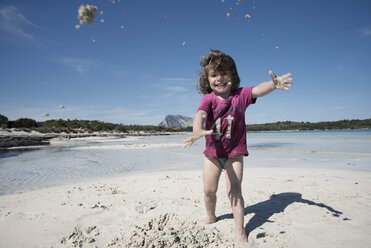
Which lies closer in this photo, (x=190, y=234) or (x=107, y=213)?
(x=190, y=234)

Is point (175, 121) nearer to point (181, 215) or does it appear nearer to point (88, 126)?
point (88, 126)

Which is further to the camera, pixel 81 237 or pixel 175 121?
pixel 175 121

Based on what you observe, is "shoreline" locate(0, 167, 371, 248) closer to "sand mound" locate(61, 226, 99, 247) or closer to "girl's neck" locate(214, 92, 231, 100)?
"sand mound" locate(61, 226, 99, 247)

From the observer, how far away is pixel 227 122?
7.30ft

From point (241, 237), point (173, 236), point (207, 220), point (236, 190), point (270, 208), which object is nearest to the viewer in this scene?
point (173, 236)

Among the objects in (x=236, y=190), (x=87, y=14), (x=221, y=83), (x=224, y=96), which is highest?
(x=87, y=14)

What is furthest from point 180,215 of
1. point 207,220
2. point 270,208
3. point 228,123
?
point 228,123

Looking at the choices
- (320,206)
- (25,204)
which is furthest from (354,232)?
(25,204)

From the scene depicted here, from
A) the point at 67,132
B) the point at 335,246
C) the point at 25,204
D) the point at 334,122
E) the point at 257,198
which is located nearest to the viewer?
the point at 335,246

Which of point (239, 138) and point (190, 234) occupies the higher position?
point (239, 138)

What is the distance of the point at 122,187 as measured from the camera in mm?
4148

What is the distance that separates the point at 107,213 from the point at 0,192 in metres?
2.85

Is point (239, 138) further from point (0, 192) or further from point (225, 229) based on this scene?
point (0, 192)

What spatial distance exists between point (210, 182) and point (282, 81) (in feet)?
4.51
